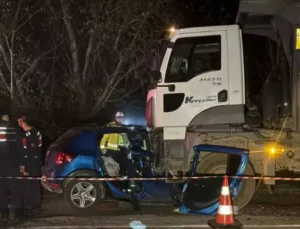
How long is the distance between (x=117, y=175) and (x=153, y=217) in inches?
42.2

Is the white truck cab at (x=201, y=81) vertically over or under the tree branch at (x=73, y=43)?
under

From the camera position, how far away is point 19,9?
14305mm

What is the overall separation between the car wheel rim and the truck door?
1632mm

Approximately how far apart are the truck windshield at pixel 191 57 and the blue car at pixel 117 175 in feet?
3.94

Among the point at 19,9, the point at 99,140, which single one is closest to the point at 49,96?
the point at 19,9

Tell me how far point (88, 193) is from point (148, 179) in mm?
1040

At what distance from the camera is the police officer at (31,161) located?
854 centimetres

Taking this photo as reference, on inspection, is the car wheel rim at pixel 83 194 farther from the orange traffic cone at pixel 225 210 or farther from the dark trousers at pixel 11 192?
the orange traffic cone at pixel 225 210

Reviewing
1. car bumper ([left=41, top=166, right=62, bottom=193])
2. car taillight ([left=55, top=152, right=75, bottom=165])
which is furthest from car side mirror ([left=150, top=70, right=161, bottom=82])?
car bumper ([left=41, top=166, right=62, bottom=193])

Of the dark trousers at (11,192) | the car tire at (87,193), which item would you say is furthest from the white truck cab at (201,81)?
the dark trousers at (11,192)

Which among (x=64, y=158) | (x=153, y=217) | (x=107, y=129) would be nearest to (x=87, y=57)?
(x=107, y=129)

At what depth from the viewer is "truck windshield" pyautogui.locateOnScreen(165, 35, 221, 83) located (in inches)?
326

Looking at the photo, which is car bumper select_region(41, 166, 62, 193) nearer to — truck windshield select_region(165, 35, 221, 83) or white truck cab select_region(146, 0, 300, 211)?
white truck cab select_region(146, 0, 300, 211)

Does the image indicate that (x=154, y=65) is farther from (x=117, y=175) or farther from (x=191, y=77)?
(x=117, y=175)
